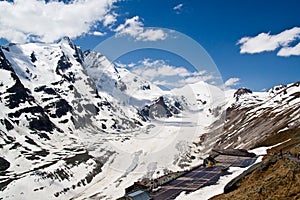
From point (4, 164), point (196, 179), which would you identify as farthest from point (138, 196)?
point (4, 164)

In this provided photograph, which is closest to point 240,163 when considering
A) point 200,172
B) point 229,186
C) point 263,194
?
point 200,172

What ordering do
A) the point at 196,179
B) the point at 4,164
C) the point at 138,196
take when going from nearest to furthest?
1. the point at 138,196
2. the point at 196,179
3. the point at 4,164

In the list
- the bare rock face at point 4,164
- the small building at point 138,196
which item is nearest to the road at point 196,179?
the small building at point 138,196

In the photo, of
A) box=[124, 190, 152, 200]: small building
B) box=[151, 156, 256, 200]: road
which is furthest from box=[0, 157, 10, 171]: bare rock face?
box=[124, 190, 152, 200]: small building

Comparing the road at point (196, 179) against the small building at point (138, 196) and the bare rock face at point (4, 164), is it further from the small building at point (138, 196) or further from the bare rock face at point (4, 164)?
the bare rock face at point (4, 164)

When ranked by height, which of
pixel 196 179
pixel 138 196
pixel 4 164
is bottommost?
pixel 196 179

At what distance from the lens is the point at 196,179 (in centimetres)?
6169

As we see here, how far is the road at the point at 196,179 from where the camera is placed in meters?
54.2

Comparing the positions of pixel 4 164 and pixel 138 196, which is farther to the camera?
pixel 4 164

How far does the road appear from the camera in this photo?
54175 mm

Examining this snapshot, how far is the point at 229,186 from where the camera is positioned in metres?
44.6

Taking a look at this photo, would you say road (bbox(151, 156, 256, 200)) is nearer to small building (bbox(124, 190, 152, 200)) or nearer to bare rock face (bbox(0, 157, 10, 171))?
small building (bbox(124, 190, 152, 200))

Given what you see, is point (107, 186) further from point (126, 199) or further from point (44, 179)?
point (126, 199)

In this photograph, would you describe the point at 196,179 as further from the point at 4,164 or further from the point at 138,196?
the point at 4,164
